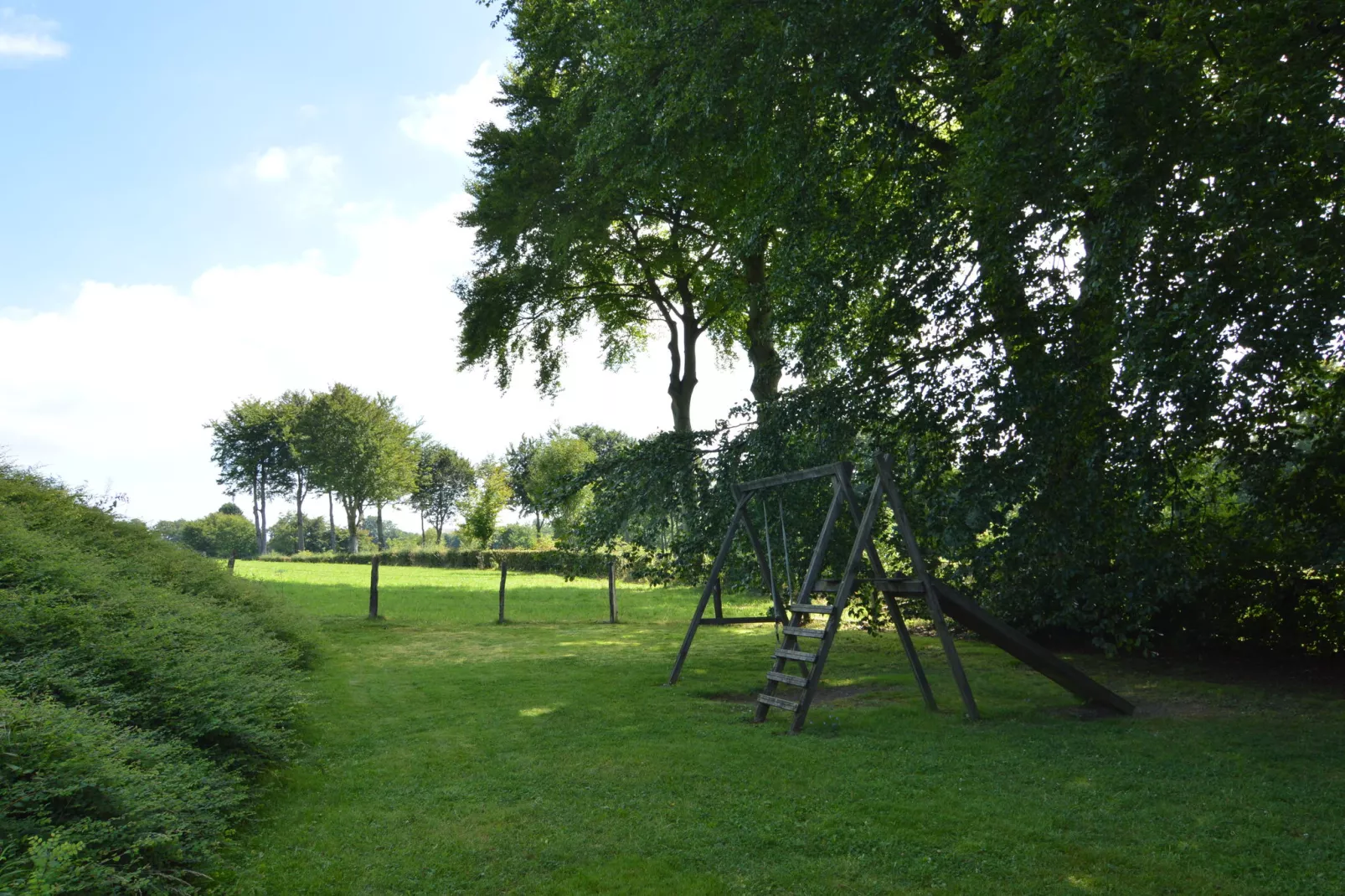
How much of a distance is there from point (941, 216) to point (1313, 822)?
6929mm

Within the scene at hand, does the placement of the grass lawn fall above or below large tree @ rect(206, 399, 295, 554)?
below

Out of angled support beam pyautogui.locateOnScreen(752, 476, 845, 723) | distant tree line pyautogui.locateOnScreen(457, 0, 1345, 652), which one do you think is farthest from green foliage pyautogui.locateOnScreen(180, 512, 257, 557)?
angled support beam pyautogui.locateOnScreen(752, 476, 845, 723)

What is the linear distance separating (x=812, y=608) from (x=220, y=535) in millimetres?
93140

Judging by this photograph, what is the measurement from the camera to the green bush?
427 centimetres

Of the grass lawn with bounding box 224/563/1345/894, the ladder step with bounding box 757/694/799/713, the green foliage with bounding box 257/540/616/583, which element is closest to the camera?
the grass lawn with bounding box 224/563/1345/894

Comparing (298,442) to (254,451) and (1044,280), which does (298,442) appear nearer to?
(254,451)

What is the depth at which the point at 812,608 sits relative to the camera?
9500mm

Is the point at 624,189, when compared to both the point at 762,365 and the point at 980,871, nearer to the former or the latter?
the point at 762,365

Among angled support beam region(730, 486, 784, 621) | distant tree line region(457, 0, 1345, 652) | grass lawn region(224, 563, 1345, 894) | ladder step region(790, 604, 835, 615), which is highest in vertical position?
distant tree line region(457, 0, 1345, 652)

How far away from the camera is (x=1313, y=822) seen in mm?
5887

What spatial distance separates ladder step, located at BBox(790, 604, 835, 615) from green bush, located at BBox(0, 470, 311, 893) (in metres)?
5.02

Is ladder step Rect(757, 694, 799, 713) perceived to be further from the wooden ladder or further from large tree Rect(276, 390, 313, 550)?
large tree Rect(276, 390, 313, 550)

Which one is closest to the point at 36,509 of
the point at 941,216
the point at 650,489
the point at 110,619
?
the point at 110,619

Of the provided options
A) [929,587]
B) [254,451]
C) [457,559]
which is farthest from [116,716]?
[254,451]
